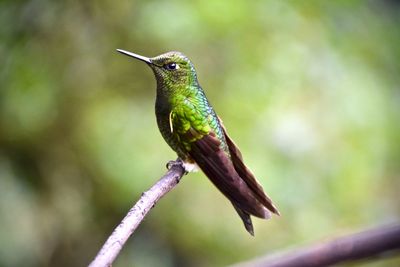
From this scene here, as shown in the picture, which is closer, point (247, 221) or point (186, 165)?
point (247, 221)

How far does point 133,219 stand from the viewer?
2.26ft

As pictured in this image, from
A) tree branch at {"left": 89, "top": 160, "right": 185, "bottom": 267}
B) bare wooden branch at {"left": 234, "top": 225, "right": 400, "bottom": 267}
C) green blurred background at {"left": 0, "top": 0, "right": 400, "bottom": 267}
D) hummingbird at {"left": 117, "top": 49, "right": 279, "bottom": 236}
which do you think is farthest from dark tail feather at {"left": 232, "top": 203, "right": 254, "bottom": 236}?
green blurred background at {"left": 0, "top": 0, "right": 400, "bottom": 267}

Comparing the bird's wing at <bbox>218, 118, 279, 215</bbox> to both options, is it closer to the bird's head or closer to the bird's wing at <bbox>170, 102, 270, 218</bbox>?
the bird's wing at <bbox>170, 102, 270, 218</bbox>

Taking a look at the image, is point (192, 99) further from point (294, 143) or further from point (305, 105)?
point (305, 105)

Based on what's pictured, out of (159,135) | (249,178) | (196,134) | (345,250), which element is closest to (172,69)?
(196,134)

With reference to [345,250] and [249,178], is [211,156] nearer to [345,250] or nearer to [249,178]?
[249,178]

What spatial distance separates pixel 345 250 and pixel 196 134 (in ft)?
2.38

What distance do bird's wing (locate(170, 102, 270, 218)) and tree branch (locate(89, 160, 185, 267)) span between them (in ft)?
0.14

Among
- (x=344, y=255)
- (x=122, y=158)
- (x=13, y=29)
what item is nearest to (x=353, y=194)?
(x=122, y=158)

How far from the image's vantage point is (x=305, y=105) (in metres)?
3.03

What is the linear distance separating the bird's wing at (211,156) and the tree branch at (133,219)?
1.7 inches

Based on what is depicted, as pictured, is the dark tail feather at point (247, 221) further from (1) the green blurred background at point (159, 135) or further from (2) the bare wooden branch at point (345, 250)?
(1) the green blurred background at point (159, 135)

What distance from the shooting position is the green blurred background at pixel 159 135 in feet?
8.93

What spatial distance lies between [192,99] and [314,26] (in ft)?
7.03
